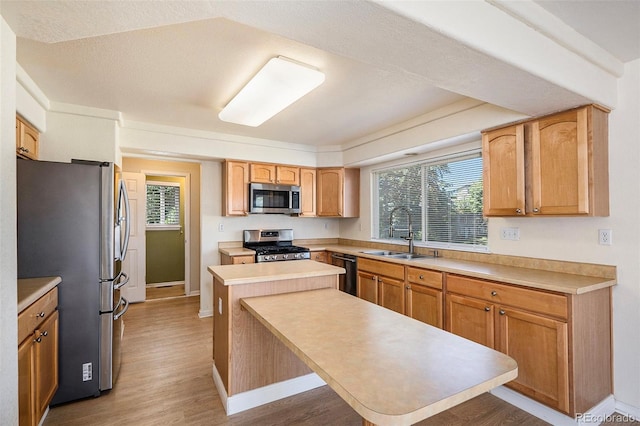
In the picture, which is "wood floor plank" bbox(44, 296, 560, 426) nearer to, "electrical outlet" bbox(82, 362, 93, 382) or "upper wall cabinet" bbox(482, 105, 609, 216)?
"electrical outlet" bbox(82, 362, 93, 382)

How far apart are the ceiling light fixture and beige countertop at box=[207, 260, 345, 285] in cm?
135

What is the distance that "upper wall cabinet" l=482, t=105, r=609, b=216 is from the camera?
2.12 m

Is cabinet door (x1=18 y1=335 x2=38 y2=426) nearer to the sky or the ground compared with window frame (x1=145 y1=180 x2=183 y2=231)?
nearer to the ground

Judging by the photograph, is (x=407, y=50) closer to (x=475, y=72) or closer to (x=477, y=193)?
(x=475, y=72)

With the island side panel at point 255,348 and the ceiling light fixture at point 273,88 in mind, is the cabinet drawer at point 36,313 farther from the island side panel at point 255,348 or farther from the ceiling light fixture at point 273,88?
the ceiling light fixture at point 273,88

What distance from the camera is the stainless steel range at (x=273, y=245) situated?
4.09 meters

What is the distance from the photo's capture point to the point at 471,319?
2508 millimetres

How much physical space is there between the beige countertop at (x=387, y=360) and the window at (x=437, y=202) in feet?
6.44

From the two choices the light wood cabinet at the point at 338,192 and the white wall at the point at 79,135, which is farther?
the light wood cabinet at the point at 338,192

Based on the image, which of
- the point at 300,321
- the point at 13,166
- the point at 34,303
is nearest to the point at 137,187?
the point at 34,303

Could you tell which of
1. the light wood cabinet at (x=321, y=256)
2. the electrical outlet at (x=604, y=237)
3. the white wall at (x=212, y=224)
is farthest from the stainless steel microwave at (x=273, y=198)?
the electrical outlet at (x=604, y=237)

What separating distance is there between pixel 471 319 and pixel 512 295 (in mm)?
414

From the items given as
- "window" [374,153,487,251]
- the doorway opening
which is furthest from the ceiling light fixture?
the doorway opening

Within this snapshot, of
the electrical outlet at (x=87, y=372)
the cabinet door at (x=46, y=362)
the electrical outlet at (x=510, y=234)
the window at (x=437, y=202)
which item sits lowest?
the electrical outlet at (x=87, y=372)
